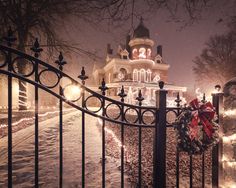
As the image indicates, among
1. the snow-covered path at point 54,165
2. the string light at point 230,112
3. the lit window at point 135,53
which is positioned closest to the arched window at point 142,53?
the lit window at point 135,53

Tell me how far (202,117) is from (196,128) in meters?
0.21

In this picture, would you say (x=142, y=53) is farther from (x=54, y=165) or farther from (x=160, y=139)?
(x=160, y=139)

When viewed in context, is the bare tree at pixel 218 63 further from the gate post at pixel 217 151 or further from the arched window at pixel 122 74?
the gate post at pixel 217 151

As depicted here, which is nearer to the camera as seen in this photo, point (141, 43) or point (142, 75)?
point (142, 75)

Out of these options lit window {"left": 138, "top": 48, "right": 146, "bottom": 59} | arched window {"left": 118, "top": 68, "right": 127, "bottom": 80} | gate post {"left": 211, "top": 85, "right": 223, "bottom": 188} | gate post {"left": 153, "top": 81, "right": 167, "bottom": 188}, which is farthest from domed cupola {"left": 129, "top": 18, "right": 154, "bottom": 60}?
gate post {"left": 153, "top": 81, "right": 167, "bottom": 188}

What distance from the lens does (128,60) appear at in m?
46.6

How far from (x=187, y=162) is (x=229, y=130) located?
2.71 meters

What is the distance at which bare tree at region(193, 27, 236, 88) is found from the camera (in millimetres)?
35250

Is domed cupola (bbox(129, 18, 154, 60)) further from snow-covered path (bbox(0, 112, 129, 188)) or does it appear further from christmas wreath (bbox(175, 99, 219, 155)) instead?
christmas wreath (bbox(175, 99, 219, 155))

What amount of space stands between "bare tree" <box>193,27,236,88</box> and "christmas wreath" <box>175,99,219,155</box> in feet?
109

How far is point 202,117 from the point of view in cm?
365

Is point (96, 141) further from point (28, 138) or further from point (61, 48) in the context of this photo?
point (61, 48)

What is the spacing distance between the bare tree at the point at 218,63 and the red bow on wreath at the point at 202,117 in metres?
33.3

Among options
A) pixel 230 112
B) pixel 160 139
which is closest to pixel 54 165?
pixel 160 139
